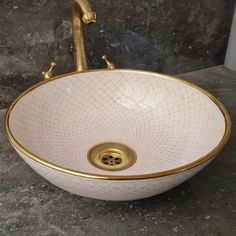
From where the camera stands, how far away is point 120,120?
84cm

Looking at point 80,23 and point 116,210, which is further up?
point 80,23

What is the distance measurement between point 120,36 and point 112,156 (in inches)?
14.3

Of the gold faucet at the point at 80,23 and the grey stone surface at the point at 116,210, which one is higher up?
the gold faucet at the point at 80,23

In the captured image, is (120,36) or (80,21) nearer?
(80,21)

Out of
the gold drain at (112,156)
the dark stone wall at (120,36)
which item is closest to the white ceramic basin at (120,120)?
the gold drain at (112,156)

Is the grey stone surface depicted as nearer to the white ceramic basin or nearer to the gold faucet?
the white ceramic basin

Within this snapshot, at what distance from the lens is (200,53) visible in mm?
1165

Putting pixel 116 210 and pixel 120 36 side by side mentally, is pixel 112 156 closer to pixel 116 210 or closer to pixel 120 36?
pixel 116 210

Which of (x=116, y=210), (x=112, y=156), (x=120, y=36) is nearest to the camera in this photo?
(x=116, y=210)

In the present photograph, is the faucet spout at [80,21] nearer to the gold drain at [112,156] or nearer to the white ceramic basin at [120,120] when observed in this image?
the white ceramic basin at [120,120]

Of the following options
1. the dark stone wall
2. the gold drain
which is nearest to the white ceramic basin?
the gold drain

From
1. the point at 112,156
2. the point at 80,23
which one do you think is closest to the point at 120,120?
the point at 112,156

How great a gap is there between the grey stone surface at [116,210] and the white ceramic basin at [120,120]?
2.2 inches

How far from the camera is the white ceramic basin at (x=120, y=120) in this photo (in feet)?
2.37
